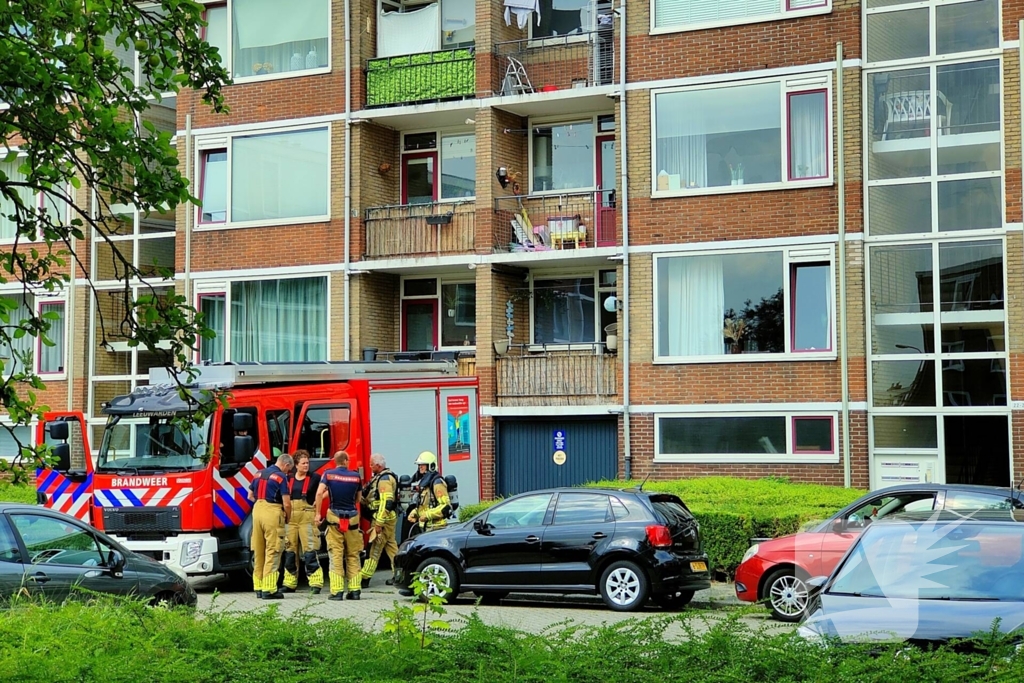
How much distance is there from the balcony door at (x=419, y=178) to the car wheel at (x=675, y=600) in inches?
514

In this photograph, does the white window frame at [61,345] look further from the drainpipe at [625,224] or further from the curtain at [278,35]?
the drainpipe at [625,224]

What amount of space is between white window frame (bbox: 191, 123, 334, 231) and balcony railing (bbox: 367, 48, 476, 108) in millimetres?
1336

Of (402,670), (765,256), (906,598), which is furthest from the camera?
(765,256)

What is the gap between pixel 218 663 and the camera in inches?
274

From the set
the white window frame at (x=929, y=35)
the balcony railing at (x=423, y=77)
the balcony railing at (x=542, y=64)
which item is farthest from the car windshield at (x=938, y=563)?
the balcony railing at (x=423, y=77)

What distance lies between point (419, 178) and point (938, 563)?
63.4ft

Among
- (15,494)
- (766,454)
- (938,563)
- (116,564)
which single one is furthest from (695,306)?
(938,563)

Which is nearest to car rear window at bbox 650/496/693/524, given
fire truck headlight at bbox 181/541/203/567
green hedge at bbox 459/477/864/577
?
green hedge at bbox 459/477/864/577

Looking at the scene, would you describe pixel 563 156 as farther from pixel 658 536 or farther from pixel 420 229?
pixel 658 536

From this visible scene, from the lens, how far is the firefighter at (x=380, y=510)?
55.9 ft

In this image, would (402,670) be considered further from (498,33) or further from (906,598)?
(498,33)

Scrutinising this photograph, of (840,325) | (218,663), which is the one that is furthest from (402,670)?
(840,325)

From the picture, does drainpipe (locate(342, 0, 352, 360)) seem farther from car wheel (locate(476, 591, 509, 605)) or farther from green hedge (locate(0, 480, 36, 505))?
car wheel (locate(476, 591, 509, 605))

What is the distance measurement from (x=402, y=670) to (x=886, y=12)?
18.2 metres
